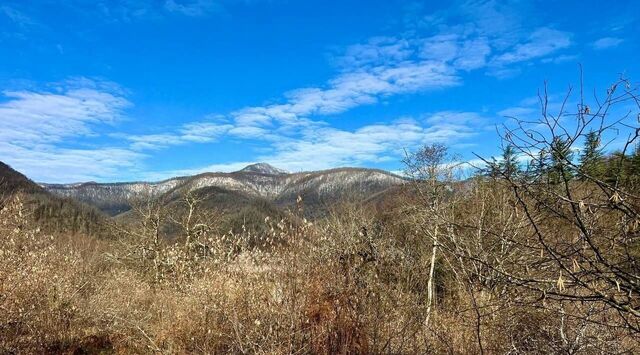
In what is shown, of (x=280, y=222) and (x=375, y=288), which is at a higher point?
(x=280, y=222)

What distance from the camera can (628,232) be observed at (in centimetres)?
A: 245

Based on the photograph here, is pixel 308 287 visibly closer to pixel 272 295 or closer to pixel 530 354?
pixel 272 295

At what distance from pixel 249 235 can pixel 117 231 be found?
2080 centimetres

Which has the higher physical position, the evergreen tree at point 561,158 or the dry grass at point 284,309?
the evergreen tree at point 561,158

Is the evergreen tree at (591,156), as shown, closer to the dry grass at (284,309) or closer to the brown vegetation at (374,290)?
the brown vegetation at (374,290)

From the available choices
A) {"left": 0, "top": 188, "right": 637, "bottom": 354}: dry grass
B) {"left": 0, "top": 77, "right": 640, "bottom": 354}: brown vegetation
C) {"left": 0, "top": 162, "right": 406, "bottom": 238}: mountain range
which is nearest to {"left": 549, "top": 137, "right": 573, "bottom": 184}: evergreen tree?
{"left": 0, "top": 77, "right": 640, "bottom": 354}: brown vegetation

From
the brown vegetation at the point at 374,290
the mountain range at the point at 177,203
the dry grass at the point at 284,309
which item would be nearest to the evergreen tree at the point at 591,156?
the brown vegetation at the point at 374,290

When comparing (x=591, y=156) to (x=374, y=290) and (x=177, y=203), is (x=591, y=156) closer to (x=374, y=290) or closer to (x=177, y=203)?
(x=374, y=290)

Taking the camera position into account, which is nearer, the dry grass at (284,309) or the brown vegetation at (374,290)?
the brown vegetation at (374,290)

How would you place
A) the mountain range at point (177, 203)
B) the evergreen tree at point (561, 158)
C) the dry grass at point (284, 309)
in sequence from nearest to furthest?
the evergreen tree at point (561, 158)
the dry grass at point (284, 309)
the mountain range at point (177, 203)

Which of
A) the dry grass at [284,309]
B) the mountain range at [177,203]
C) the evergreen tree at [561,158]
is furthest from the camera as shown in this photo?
the mountain range at [177,203]

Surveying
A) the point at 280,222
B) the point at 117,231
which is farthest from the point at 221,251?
the point at 117,231

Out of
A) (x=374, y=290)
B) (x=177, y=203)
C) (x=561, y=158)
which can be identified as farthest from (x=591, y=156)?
(x=177, y=203)

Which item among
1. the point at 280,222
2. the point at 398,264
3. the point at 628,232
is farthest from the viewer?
the point at 398,264
